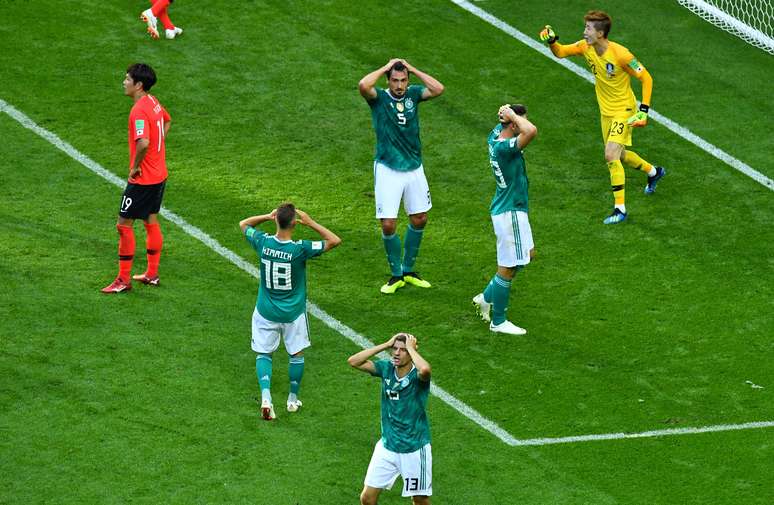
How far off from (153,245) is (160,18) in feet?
19.0

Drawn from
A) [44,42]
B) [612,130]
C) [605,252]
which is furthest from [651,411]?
[44,42]

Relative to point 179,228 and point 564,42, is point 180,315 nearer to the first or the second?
point 179,228

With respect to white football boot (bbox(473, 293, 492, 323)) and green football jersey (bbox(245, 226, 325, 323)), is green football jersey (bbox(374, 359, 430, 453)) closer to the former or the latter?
green football jersey (bbox(245, 226, 325, 323))

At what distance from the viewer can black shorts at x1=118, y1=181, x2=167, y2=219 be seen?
14477mm

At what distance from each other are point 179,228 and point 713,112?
695 cm

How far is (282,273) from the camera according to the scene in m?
12.6

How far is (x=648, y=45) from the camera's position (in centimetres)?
2031

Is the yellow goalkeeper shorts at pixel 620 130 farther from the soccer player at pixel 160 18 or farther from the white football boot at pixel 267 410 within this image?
the soccer player at pixel 160 18

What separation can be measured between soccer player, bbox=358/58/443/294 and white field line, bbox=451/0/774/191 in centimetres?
462

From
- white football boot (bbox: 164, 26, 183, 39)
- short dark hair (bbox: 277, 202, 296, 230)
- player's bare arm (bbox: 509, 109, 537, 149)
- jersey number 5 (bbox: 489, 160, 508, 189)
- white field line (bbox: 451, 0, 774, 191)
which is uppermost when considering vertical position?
player's bare arm (bbox: 509, 109, 537, 149)

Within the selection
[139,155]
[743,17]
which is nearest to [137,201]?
[139,155]

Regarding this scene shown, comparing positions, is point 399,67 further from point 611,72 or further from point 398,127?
point 611,72

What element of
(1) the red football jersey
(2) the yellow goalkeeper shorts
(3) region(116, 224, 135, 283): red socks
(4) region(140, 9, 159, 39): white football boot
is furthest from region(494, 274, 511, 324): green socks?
(4) region(140, 9, 159, 39): white football boot

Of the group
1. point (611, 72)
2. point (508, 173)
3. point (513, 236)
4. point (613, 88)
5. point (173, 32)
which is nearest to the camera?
point (508, 173)
